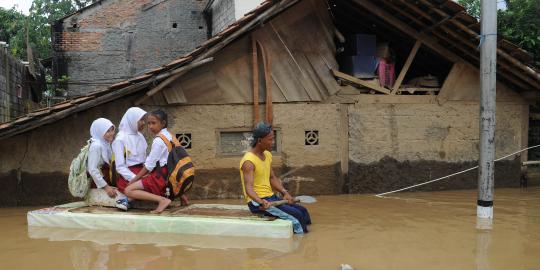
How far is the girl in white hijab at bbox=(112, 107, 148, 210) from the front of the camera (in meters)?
5.77

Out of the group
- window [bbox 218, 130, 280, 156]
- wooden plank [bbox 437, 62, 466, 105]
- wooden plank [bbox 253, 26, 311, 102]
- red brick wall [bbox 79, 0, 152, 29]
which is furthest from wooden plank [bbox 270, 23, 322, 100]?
red brick wall [bbox 79, 0, 152, 29]

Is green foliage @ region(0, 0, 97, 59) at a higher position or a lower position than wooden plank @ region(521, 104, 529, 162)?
higher

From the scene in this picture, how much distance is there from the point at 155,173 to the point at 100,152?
0.79m

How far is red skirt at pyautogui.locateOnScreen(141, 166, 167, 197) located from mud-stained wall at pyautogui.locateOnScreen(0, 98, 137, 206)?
89.2 inches

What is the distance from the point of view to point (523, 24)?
12867mm

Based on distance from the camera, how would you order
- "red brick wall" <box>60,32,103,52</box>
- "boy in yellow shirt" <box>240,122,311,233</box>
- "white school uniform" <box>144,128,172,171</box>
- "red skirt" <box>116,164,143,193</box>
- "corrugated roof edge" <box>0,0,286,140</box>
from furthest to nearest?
"red brick wall" <box>60,32,103,52</box> < "corrugated roof edge" <box>0,0,286,140</box> < "red skirt" <box>116,164,143,193</box> < "white school uniform" <box>144,128,172,171</box> < "boy in yellow shirt" <box>240,122,311,233</box>

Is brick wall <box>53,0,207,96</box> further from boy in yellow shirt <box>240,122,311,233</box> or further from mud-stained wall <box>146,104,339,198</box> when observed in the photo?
boy in yellow shirt <box>240,122,311,233</box>

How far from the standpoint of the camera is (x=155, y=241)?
495 cm

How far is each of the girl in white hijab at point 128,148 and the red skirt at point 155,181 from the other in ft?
0.85

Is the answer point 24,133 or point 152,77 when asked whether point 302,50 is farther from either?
point 24,133

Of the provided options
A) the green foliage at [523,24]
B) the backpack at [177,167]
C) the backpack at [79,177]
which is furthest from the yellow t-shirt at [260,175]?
the green foliage at [523,24]

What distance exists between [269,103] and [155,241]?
12.2 feet

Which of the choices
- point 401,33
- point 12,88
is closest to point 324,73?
point 401,33

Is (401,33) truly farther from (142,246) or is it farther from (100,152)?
(142,246)
